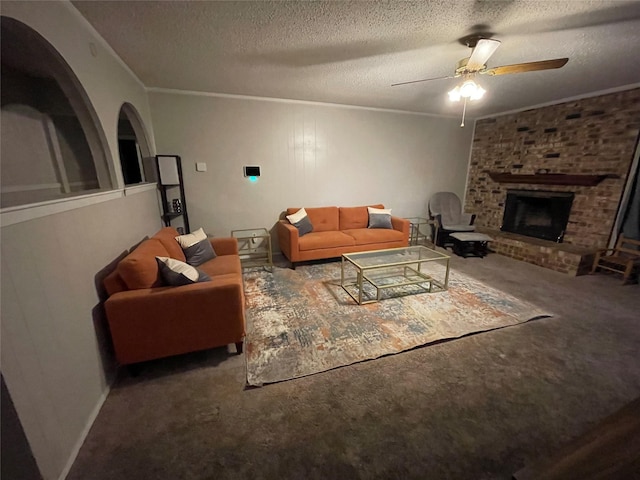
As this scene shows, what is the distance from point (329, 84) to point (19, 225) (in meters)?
3.07

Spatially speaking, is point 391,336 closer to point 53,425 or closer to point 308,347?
point 308,347

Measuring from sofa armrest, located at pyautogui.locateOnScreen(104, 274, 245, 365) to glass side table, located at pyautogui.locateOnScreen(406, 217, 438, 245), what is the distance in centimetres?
389

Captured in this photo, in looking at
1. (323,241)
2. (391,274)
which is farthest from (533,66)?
→ (323,241)

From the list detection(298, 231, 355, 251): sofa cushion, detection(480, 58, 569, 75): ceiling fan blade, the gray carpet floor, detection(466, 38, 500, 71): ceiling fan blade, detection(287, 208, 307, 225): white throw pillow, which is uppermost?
detection(466, 38, 500, 71): ceiling fan blade

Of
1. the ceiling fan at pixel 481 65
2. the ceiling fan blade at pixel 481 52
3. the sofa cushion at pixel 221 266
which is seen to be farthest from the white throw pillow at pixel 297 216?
the ceiling fan blade at pixel 481 52

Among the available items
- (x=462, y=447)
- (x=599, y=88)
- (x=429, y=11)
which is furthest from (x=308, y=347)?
(x=599, y=88)

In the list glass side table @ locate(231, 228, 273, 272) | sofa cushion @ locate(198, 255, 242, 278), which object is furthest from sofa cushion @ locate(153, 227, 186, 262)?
glass side table @ locate(231, 228, 273, 272)

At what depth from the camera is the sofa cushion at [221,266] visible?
241 centimetres

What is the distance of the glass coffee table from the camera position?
111 inches

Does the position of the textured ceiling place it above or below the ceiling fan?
above

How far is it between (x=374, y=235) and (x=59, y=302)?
343 centimetres

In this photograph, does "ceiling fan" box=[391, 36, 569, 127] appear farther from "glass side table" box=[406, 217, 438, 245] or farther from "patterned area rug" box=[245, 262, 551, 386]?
"glass side table" box=[406, 217, 438, 245]

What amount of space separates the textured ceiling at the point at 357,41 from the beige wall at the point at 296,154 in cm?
44

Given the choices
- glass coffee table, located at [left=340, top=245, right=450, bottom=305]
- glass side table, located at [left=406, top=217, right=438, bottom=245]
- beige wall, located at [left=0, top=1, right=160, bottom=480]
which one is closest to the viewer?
beige wall, located at [left=0, top=1, right=160, bottom=480]
